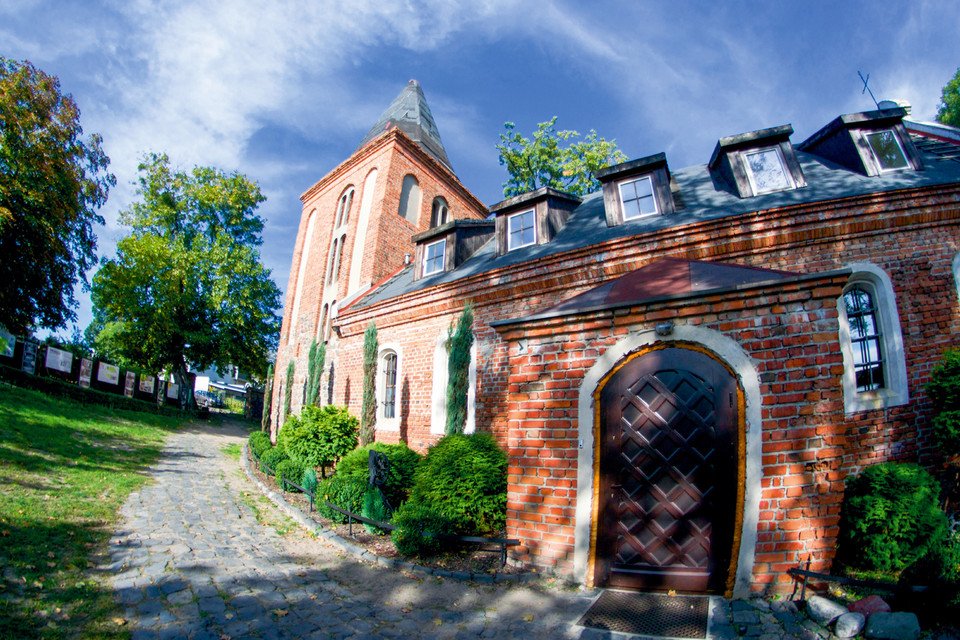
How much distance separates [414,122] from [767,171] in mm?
16513

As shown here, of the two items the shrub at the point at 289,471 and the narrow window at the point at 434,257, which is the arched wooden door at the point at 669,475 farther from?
the narrow window at the point at 434,257

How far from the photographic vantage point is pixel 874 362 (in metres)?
6.97

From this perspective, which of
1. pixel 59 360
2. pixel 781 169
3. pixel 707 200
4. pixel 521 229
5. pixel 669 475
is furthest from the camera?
pixel 59 360

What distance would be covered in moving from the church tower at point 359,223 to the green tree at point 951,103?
20625 millimetres

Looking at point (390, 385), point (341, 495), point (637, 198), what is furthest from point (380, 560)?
point (637, 198)

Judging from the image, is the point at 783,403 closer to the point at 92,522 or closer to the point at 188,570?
the point at 188,570

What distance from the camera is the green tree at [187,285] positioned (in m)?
23.4

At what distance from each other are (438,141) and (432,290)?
13444 mm

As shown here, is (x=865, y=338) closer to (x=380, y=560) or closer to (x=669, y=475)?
(x=669, y=475)

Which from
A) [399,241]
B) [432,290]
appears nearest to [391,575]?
[432,290]

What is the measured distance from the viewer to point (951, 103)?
736 inches

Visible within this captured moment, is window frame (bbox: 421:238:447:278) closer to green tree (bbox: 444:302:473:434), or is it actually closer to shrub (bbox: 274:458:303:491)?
green tree (bbox: 444:302:473:434)

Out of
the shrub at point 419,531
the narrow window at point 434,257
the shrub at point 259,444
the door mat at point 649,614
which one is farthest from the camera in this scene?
the narrow window at point 434,257

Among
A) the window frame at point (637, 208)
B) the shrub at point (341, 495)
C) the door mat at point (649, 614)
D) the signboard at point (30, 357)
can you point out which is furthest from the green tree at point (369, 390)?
the signboard at point (30, 357)
